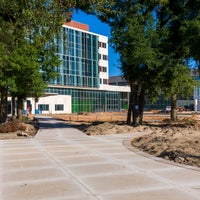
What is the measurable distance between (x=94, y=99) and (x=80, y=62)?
10636 mm

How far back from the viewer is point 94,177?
9.30 m

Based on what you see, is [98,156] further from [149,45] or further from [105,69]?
[105,69]

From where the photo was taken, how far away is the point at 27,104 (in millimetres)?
80938

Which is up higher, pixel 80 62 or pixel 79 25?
pixel 79 25

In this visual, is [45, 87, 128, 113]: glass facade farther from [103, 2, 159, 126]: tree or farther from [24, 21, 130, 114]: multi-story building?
[103, 2, 159, 126]: tree

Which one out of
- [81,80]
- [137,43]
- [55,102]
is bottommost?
[55,102]

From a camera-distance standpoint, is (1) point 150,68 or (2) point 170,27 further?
(2) point 170,27

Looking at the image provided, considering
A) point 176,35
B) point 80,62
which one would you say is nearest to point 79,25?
point 80,62

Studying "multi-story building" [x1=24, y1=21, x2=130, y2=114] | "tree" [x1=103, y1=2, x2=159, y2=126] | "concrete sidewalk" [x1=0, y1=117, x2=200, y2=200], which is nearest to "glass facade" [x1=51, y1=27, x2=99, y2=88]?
"multi-story building" [x1=24, y1=21, x2=130, y2=114]

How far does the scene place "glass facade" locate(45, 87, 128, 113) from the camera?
93688mm

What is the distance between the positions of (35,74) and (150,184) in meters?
22.8

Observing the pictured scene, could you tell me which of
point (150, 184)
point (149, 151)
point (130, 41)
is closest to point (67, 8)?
point (150, 184)

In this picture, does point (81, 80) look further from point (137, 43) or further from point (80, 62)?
point (137, 43)

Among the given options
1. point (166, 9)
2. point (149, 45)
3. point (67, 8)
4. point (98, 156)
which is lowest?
point (98, 156)
